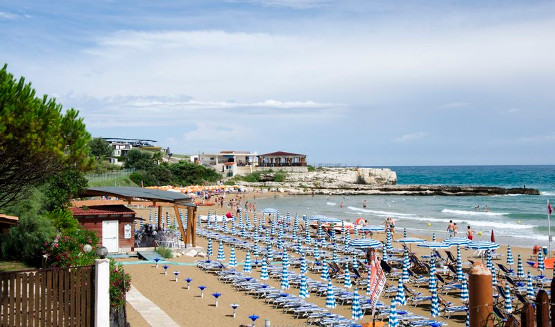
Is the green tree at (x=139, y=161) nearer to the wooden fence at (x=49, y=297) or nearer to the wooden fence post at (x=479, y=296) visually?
the wooden fence at (x=49, y=297)

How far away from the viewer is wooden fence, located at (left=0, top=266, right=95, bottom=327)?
10.7m

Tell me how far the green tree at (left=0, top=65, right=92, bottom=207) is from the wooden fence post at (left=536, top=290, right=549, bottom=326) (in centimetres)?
1042

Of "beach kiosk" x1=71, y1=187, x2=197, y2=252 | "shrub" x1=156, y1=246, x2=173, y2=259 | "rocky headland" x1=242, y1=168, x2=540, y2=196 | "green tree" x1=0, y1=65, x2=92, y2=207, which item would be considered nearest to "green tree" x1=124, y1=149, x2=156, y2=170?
"rocky headland" x1=242, y1=168, x2=540, y2=196

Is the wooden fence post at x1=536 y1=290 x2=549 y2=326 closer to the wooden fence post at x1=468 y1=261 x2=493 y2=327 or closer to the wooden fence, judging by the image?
the wooden fence post at x1=468 y1=261 x2=493 y2=327

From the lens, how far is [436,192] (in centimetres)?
9575

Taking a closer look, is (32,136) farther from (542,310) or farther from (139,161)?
(139,161)

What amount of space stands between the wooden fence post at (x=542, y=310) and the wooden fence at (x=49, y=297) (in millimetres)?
8349

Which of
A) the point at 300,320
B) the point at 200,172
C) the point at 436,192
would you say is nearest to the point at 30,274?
the point at 300,320

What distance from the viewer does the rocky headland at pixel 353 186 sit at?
307 ft

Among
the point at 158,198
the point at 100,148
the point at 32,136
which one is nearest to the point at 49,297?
the point at 32,136

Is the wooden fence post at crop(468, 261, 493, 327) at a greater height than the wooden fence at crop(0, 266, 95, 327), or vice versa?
the wooden fence post at crop(468, 261, 493, 327)

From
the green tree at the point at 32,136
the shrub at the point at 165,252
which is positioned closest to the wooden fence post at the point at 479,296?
the green tree at the point at 32,136

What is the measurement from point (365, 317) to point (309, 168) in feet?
324

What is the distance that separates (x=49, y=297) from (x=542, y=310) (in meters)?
8.77
